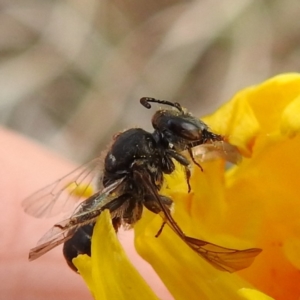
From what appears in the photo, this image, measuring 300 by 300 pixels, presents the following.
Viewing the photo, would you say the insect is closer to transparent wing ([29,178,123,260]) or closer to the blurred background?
transparent wing ([29,178,123,260])

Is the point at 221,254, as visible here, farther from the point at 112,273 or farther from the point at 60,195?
the point at 60,195

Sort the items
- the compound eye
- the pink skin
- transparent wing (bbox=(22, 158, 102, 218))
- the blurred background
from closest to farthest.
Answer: the compound eye
transparent wing (bbox=(22, 158, 102, 218))
the pink skin
the blurred background

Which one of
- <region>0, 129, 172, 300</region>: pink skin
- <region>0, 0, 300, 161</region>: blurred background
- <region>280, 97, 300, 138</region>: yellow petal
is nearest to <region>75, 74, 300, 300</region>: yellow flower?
<region>280, 97, 300, 138</region>: yellow petal

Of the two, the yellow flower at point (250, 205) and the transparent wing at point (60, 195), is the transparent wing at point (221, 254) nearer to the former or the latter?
the yellow flower at point (250, 205)

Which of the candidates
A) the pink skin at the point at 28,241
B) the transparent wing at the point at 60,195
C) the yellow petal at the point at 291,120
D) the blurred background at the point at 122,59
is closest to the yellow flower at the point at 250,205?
the yellow petal at the point at 291,120

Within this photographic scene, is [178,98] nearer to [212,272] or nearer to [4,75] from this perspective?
[4,75]

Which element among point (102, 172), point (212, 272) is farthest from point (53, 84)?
point (212, 272)

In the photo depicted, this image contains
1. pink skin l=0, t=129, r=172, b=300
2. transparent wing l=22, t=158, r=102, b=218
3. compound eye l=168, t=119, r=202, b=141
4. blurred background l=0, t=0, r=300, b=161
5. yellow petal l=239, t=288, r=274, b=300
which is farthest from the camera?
blurred background l=0, t=0, r=300, b=161
